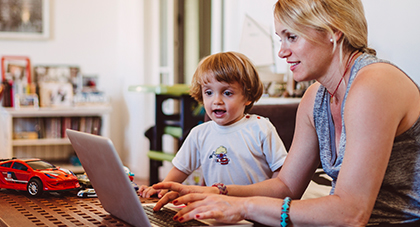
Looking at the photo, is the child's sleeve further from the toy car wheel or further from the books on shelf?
the books on shelf

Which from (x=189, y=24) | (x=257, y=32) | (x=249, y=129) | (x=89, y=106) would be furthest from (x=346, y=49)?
(x=89, y=106)

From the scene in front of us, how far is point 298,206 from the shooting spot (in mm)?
828

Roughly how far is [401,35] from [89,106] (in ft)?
11.8

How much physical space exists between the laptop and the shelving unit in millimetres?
3670

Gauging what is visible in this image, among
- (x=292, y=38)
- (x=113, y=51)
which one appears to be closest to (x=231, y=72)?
(x=292, y=38)

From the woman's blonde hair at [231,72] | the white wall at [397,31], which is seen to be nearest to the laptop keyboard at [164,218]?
the woman's blonde hair at [231,72]

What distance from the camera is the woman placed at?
81 centimetres

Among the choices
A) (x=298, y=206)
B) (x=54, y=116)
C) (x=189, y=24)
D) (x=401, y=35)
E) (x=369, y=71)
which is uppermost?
(x=189, y=24)

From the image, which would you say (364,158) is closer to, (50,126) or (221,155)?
(221,155)

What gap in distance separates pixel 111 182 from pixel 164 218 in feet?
0.47

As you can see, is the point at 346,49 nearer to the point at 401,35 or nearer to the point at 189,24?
the point at 401,35

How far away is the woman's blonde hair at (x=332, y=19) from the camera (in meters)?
0.93

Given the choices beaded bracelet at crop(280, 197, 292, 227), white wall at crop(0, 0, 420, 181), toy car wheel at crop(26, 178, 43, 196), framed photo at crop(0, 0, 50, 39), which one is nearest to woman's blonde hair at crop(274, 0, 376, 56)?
beaded bracelet at crop(280, 197, 292, 227)

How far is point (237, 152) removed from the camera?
1.38 m
